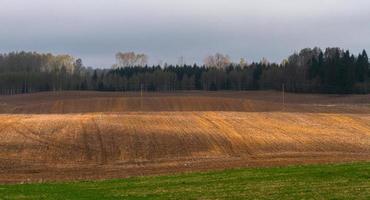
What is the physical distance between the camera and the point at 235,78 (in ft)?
473

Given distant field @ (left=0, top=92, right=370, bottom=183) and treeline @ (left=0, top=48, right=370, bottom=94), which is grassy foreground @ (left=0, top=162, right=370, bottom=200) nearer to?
distant field @ (left=0, top=92, right=370, bottom=183)

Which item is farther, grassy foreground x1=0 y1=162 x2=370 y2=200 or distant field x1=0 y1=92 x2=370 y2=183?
distant field x1=0 y1=92 x2=370 y2=183

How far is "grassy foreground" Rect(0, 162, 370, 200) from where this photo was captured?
13.8m

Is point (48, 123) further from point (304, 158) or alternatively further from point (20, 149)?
point (304, 158)

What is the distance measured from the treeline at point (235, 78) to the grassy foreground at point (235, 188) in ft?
323

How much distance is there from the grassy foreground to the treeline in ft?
323

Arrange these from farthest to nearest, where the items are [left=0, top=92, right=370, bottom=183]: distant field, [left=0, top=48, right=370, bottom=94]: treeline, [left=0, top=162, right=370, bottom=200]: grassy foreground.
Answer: [left=0, top=48, right=370, bottom=94]: treeline → [left=0, top=92, right=370, bottom=183]: distant field → [left=0, top=162, right=370, bottom=200]: grassy foreground

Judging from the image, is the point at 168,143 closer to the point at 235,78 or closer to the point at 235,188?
the point at 235,188

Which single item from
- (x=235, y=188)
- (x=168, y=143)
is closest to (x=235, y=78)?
(x=168, y=143)

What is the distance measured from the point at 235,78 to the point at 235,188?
5101 inches

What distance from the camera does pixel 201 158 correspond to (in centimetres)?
3189

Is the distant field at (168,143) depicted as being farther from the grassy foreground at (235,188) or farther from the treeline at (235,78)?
the treeline at (235,78)

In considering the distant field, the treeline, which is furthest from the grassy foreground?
the treeline

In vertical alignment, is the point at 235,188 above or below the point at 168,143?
above
